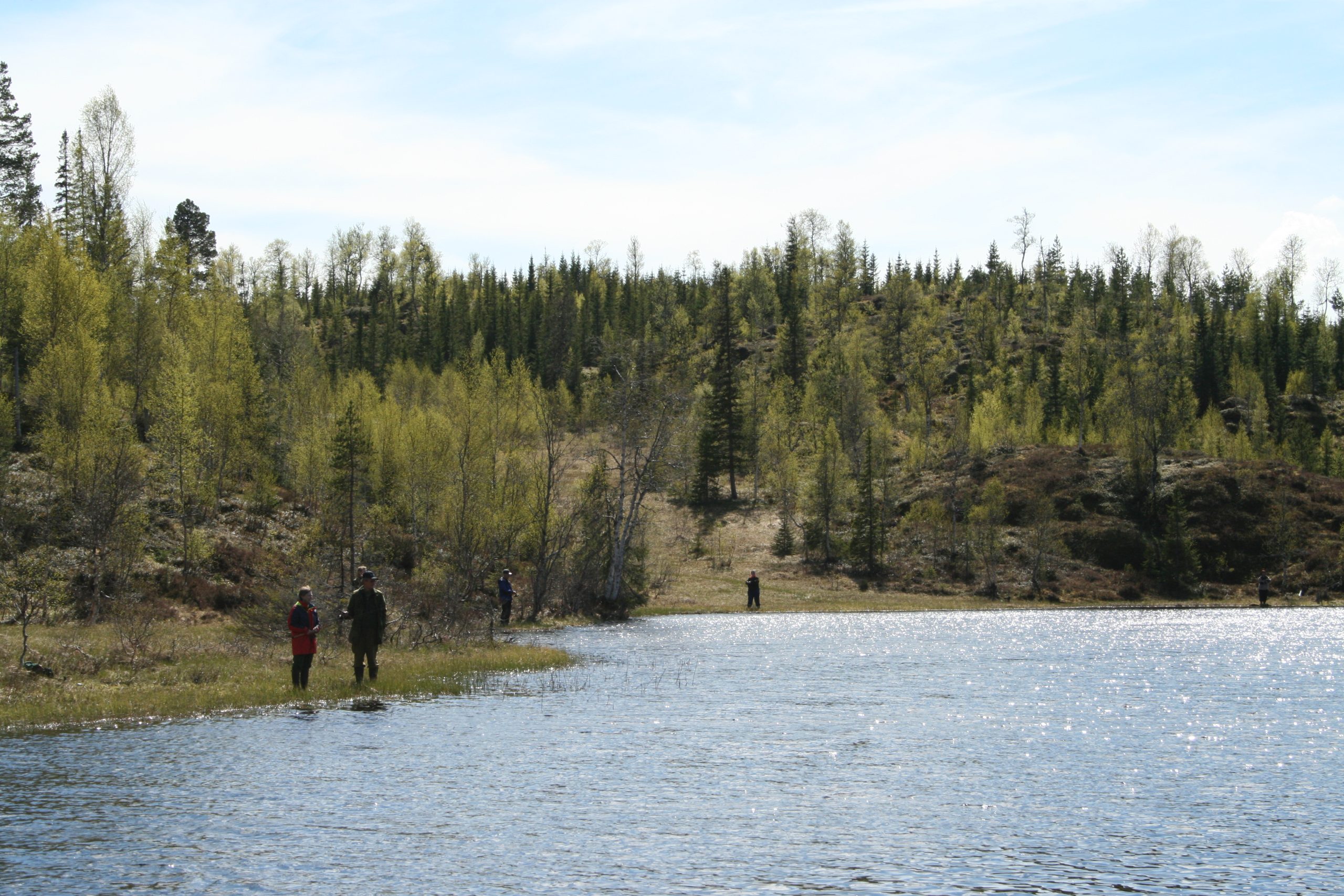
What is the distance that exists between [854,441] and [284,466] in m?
52.9

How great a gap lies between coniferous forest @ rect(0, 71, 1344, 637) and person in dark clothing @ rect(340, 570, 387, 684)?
438 inches

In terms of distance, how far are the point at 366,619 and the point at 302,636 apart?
161 centimetres

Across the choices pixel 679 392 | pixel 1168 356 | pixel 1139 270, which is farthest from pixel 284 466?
pixel 1139 270

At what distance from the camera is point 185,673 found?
23.6 meters

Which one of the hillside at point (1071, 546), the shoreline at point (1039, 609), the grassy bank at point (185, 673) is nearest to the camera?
the grassy bank at point (185, 673)

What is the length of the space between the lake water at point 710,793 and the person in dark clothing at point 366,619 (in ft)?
6.16

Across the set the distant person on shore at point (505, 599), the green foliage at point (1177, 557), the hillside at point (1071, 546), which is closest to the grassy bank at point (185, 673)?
the distant person on shore at point (505, 599)

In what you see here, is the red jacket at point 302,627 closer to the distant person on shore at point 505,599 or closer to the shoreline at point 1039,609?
the distant person on shore at point 505,599

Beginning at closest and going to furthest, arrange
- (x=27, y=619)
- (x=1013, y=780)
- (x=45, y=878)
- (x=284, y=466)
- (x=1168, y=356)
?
(x=45, y=878) < (x=1013, y=780) < (x=27, y=619) < (x=284, y=466) < (x=1168, y=356)

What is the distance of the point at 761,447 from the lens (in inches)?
4018

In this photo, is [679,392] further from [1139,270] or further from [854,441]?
[1139,270]

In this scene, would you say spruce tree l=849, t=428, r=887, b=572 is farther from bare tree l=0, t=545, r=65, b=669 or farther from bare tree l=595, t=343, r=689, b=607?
bare tree l=0, t=545, r=65, b=669

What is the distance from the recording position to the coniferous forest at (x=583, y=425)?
48.8 meters

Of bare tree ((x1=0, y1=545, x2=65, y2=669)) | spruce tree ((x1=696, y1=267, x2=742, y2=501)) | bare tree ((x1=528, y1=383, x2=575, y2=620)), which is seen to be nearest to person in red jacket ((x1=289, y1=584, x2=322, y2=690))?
bare tree ((x1=0, y1=545, x2=65, y2=669))
